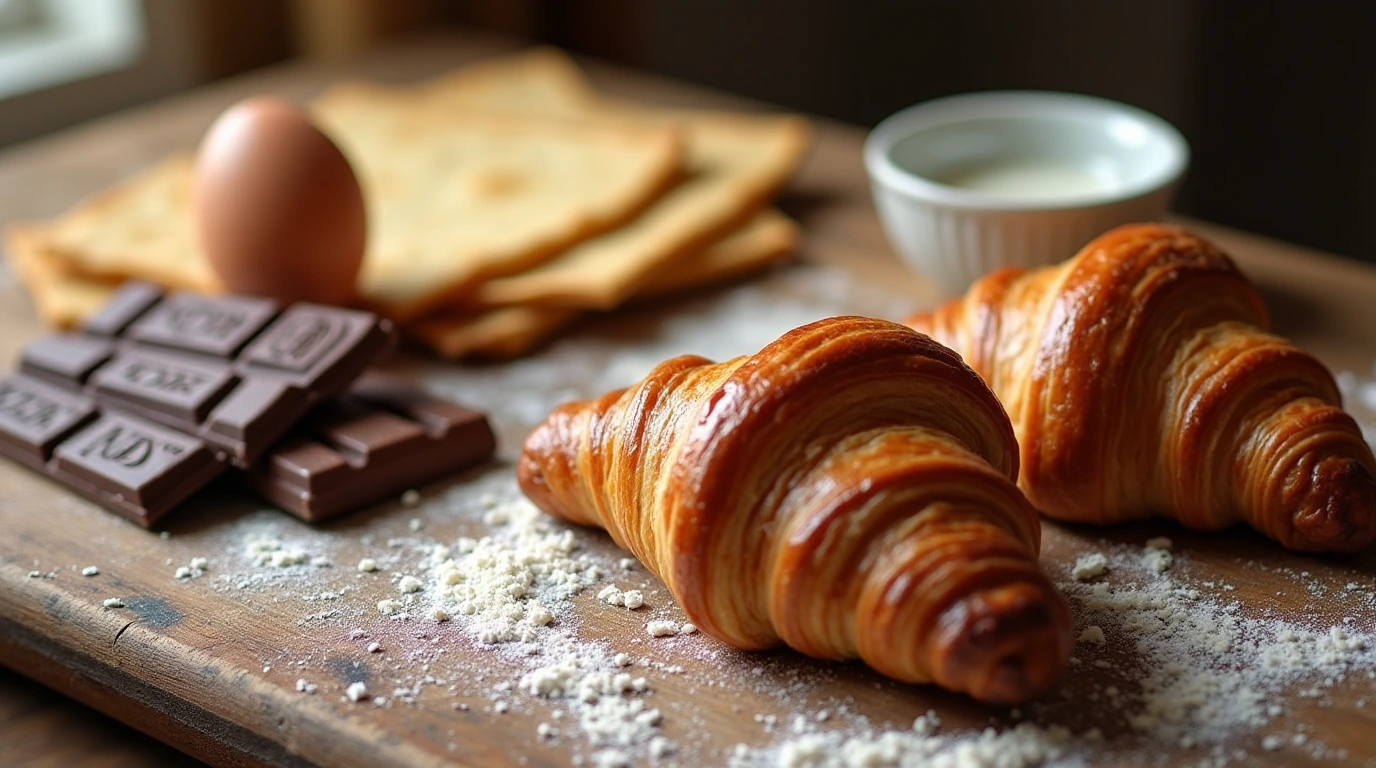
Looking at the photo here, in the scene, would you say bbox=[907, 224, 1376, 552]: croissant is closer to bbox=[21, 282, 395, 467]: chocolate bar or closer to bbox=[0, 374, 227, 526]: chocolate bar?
bbox=[21, 282, 395, 467]: chocolate bar

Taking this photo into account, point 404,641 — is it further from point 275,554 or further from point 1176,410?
point 1176,410

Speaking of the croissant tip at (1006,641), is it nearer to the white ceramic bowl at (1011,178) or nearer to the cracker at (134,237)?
the white ceramic bowl at (1011,178)

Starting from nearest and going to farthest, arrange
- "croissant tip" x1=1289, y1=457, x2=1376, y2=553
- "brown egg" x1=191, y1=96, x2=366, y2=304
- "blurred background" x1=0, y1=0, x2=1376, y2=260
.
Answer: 1. "croissant tip" x1=1289, y1=457, x2=1376, y2=553
2. "brown egg" x1=191, y1=96, x2=366, y2=304
3. "blurred background" x1=0, y1=0, x2=1376, y2=260

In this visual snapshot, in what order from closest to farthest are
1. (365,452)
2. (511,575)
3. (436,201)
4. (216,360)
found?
1. (511,575)
2. (365,452)
3. (216,360)
4. (436,201)

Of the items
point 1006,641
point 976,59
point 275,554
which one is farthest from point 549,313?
point 976,59

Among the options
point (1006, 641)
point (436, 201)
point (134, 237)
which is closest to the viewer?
point (1006, 641)

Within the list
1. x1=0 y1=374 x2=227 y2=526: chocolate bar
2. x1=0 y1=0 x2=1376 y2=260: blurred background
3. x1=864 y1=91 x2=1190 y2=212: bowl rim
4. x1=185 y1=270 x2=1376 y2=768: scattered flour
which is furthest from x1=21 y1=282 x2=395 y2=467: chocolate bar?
x1=0 y1=0 x2=1376 y2=260: blurred background
